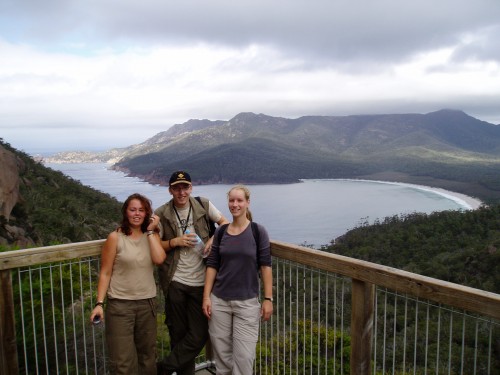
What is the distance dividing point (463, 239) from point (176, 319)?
38.8m

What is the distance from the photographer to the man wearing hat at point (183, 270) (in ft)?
9.57

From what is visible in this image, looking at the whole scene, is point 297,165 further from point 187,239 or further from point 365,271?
point 365,271

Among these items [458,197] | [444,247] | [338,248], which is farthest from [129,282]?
[458,197]

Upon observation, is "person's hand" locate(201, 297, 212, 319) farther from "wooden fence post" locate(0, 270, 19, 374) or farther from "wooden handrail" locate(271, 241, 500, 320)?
"wooden fence post" locate(0, 270, 19, 374)

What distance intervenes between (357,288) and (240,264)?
697 mm

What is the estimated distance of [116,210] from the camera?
31328mm

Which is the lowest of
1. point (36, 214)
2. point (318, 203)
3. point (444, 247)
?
point (318, 203)

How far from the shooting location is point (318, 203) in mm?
93625

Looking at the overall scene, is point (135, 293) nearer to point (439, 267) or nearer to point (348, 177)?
point (439, 267)

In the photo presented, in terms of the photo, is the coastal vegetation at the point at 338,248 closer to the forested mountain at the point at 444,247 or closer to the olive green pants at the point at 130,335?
the forested mountain at the point at 444,247

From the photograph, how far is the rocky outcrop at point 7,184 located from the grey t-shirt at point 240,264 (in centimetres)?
1396

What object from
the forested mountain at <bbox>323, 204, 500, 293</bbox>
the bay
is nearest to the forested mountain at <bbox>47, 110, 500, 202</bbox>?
the bay

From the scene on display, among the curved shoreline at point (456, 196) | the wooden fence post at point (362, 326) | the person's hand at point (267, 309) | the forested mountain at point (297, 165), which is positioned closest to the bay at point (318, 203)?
the curved shoreline at point (456, 196)

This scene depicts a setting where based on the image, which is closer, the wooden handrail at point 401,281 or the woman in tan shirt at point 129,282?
the wooden handrail at point 401,281
